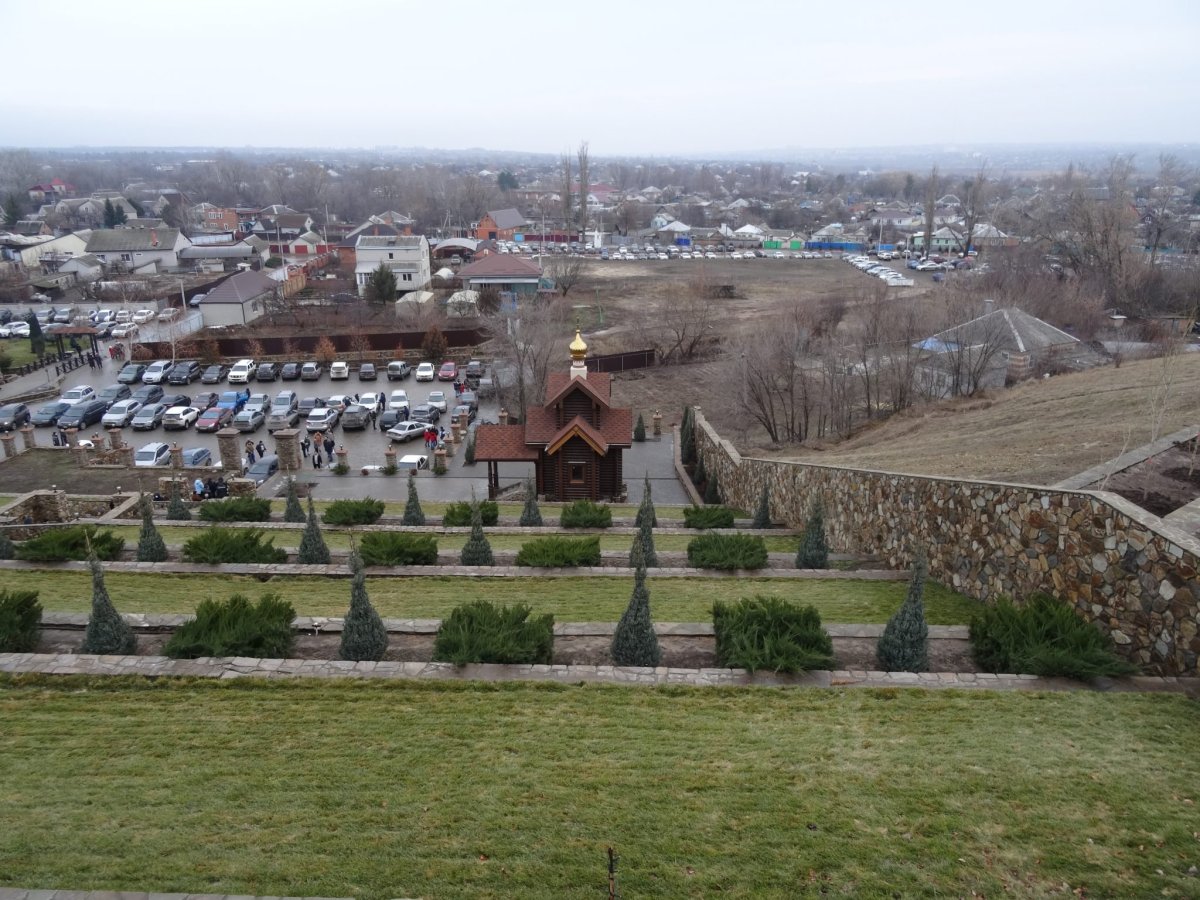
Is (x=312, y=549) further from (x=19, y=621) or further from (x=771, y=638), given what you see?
(x=771, y=638)

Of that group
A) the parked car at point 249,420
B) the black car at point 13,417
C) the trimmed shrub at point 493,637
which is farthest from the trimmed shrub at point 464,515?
the black car at point 13,417

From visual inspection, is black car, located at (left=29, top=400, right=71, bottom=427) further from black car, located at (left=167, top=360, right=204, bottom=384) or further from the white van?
the white van

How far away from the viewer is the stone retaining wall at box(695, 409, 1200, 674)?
786 cm

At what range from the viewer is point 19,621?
965cm

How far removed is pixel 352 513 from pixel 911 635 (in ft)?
40.2

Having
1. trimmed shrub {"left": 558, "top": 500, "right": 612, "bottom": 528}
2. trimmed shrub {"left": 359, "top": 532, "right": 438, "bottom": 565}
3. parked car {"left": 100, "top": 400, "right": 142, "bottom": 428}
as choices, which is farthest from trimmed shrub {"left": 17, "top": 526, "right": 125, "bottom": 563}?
parked car {"left": 100, "top": 400, "right": 142, "bottom": 428}

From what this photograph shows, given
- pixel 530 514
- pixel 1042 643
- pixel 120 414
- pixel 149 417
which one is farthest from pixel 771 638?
pixel 120 414

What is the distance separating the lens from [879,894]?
5629 millimetres

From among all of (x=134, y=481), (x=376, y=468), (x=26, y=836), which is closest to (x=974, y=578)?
(x=26, y=836)

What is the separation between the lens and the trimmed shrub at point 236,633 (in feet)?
29.7

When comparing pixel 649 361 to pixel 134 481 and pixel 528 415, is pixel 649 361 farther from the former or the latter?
pixel 134 481

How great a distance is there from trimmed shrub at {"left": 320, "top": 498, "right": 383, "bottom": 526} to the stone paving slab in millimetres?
8127

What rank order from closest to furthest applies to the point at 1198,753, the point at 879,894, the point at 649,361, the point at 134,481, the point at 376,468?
the point at 879,894, the point at 1198,753, the point at 134,481, the point at 376,468, the point at 649,361

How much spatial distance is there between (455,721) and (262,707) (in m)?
2.05
